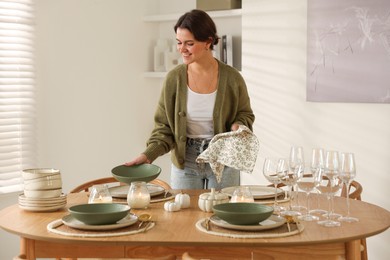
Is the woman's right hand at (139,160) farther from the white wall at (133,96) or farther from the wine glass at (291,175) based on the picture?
the white wall at (133,96)

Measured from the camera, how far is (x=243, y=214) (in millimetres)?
2262

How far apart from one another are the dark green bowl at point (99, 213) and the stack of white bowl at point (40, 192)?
9.3 inches

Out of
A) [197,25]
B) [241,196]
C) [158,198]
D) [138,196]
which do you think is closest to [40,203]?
[138,196]

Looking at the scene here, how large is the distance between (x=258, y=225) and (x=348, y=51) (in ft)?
5.99

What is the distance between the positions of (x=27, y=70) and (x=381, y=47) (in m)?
2.09

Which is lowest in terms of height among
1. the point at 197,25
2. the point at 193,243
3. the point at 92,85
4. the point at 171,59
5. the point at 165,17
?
the point at 193,243

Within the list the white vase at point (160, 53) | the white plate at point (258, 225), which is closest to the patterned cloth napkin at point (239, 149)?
the white plate at point (258, 225)

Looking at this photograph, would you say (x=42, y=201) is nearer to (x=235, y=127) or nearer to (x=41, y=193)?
(x=41, y=193)

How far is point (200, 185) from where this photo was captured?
342 centimetres

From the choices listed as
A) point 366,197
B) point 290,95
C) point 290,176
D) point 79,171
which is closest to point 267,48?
point 290,95

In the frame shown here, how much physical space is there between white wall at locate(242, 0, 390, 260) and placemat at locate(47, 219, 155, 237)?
5.85 feet

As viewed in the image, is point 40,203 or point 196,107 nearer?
point 40,203

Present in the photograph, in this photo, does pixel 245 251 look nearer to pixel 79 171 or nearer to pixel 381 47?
pixel 381 47

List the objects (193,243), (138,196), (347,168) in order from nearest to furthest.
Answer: (193,243), (347,168), (138,196)
